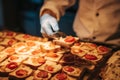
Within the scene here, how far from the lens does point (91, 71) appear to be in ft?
7.27

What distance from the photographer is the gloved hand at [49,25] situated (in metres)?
2.64

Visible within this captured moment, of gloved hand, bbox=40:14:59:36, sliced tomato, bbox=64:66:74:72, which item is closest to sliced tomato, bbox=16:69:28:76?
sliced tomato, bbox=64:66:74:72

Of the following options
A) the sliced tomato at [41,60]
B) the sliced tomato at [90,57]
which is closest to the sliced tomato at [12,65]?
the sliced tomato at [41,60]

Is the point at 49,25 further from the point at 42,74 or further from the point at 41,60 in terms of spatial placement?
the point at 42,74

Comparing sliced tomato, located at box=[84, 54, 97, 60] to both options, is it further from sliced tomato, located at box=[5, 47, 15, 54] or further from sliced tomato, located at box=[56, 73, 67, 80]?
sliced tomato, located at box=[5, 47, 15, 54]

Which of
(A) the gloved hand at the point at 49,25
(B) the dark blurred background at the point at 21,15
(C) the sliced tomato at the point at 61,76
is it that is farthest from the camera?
(B) the dark blurred background at the point at 21,15

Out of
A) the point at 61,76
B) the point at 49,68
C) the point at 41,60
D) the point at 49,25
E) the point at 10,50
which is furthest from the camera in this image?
the point at 49,25

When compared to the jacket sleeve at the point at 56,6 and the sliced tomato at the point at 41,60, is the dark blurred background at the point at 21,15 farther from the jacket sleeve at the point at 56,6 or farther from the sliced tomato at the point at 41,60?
the sliced tomato at the point at 41,60

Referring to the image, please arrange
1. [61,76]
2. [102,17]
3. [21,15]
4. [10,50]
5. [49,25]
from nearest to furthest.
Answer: [61,76], [10,50], [49,25], [102,17], [21,15]

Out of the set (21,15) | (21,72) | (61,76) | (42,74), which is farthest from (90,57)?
(21,15)

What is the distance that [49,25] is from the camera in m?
2.70

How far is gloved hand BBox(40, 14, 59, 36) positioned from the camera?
8.66ft

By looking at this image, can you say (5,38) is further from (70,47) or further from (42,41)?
(70,47)

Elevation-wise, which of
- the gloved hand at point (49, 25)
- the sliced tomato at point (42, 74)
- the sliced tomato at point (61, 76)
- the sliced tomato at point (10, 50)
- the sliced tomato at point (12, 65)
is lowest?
the sliced tomato at point (61, 76)
